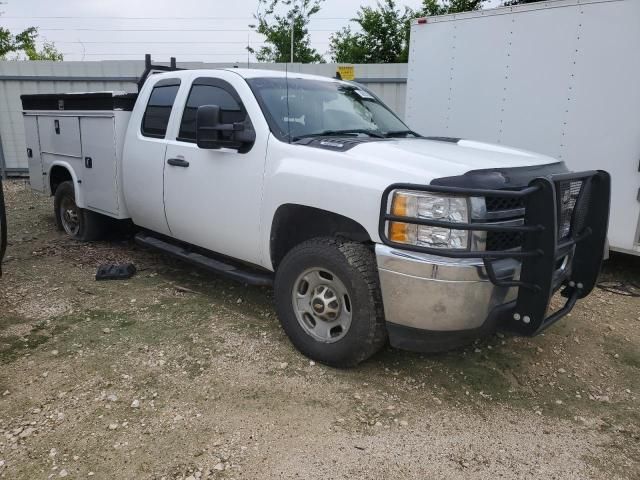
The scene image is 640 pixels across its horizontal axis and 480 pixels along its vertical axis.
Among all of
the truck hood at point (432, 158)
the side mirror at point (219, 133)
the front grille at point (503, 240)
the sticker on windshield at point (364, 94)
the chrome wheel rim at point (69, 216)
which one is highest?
the sticker on windshield at point (364, 94)

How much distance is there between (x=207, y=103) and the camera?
4309 millimetres

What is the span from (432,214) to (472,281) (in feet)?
1.39

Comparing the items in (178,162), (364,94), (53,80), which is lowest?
(178,162)

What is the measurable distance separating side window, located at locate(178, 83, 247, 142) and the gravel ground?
151cm

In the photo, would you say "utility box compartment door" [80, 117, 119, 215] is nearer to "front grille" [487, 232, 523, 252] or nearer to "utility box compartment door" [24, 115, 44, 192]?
"utility box compartment door" [24, 115, 44, 192]

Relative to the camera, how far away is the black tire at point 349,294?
3141mm

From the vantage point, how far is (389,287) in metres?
2.93

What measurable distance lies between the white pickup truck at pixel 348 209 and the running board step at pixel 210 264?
0.02 m

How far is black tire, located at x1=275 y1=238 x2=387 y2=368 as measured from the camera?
314cm

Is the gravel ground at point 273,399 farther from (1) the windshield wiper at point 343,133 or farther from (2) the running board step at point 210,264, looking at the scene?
(1) the windshield wiper at point 343,133

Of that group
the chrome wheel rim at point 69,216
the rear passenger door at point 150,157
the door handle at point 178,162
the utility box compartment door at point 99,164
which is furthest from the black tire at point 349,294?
the chrome wheel rim at point 69,216

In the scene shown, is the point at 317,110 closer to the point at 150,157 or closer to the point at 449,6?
the point at 150,157

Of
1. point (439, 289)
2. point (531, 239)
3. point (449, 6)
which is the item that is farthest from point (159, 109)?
point (449, 6)

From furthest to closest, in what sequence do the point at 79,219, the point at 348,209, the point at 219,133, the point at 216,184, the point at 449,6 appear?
the point at 449,6 < the point at 79,219 < the point at 216,184 < the point at 219,133 < the point at 348,209
